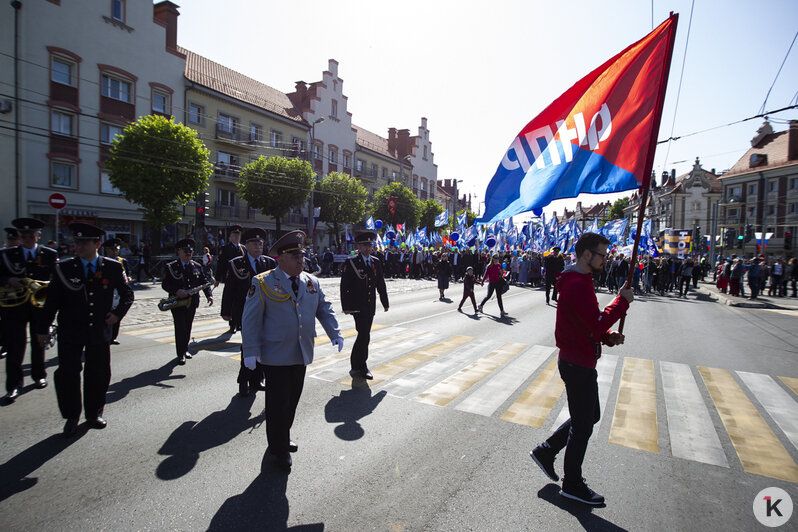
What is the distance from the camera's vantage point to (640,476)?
11.7ft

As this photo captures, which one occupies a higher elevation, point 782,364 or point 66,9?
point 66,9

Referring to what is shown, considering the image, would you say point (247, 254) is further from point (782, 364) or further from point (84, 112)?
point (84, 112)

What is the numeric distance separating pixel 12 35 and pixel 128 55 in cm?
581

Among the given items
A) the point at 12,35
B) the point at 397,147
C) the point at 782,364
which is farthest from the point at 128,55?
the point at 397,147

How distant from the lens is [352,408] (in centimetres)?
480

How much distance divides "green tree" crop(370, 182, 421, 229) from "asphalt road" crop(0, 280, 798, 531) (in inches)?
1545

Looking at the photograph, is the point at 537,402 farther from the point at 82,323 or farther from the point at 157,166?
the point at 157,166

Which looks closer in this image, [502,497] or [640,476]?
[502,497]

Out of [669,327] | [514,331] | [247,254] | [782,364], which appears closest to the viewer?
[247,254]

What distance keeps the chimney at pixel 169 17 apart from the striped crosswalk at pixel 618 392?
28952 millimetres

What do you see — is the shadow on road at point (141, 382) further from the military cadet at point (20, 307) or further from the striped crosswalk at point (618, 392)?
the striped crosswalk at point (618, 392)

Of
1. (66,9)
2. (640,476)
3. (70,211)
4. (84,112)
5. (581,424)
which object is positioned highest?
(66,9)

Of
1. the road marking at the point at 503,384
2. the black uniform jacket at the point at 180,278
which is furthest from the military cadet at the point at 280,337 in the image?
the black uniform jacket at the point at 180,278

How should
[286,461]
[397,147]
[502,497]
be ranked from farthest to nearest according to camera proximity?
[397,147] < [286,461] < [502,497]
